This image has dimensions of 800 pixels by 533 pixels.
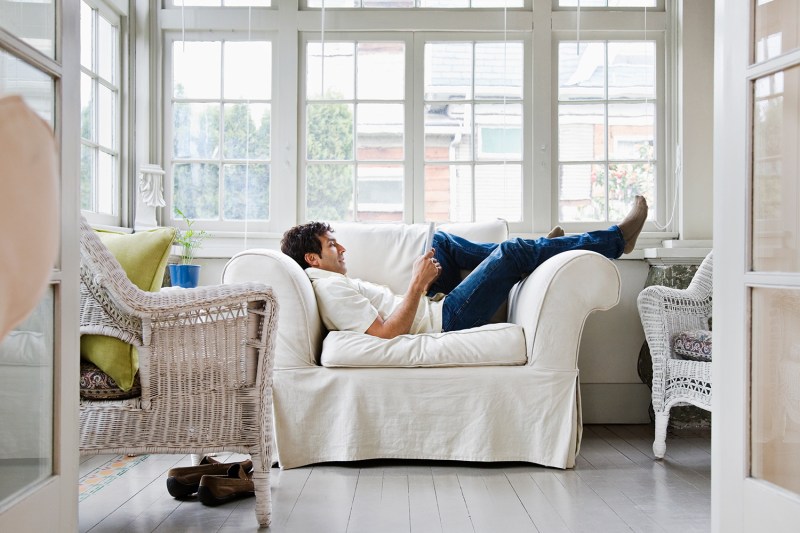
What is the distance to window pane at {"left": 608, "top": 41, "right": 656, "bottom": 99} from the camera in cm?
401

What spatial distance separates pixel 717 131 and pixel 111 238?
164 centimetres

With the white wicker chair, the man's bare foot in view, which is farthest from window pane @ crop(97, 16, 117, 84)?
the white wicker chair

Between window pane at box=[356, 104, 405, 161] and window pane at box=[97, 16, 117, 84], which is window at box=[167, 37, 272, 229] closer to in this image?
window pane at box=[97, 16, 117, 84]

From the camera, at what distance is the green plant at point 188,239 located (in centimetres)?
372

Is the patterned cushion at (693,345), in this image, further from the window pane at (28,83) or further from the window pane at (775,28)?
the window pane at (28,83)

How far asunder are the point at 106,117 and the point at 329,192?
3.73ft

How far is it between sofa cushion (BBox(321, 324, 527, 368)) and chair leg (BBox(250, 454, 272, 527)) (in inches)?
29.9

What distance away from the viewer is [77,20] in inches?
62.3

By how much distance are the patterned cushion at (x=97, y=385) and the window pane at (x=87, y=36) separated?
6.32 ft

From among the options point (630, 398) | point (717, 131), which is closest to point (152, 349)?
point (717, 131)

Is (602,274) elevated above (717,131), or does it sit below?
below

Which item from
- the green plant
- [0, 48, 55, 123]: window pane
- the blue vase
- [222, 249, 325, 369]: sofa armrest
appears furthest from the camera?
the green plant

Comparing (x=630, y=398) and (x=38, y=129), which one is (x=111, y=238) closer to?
(x=38, y=129)

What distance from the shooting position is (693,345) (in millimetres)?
3021
